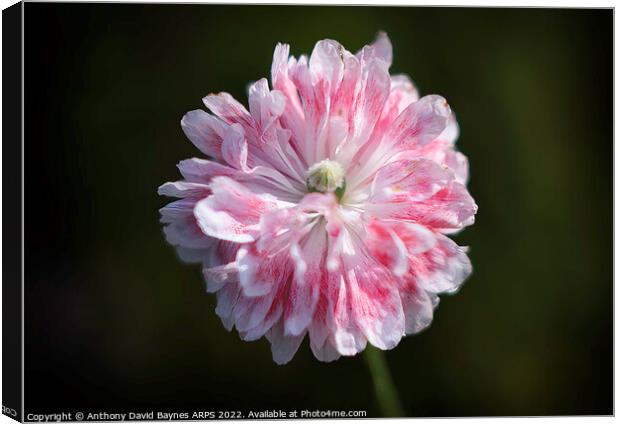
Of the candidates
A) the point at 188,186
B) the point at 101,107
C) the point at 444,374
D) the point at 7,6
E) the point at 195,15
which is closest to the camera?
the point at 188,186

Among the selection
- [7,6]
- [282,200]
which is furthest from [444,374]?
[7,6]

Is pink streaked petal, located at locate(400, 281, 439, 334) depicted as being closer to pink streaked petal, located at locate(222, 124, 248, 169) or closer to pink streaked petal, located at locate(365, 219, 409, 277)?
pink streaked petal, located at locate(365, 219, 409, 277)

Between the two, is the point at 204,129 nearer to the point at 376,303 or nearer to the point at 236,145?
the point at 236,145

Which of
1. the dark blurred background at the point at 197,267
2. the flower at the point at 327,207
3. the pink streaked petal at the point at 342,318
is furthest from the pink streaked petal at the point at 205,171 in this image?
the dark blurred background at the point at 197,267

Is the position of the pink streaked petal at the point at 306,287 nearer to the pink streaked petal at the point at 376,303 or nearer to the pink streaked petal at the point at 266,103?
the pink streaked petal at the point at 376,303

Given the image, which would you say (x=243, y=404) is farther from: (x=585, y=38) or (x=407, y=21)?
(x=585, y=38)

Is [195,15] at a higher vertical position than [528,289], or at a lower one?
higher
